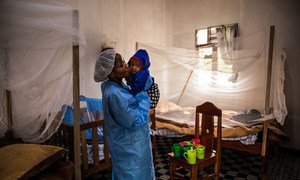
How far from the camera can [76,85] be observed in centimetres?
187

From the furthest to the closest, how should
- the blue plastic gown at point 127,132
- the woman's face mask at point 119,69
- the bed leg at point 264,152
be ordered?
the bed leg at point 264,152, the woman's face mask at point 119,69, the blue plastic gown at point 127,132

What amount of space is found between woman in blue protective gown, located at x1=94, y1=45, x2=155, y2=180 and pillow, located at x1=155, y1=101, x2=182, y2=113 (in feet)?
6.37

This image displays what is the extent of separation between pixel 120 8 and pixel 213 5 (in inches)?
74.7

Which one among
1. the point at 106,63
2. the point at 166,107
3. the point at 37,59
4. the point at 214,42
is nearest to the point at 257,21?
the point at 214,42

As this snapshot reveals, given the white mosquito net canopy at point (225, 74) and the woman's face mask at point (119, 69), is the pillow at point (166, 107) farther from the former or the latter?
the woman's face mask at point (119, 69)

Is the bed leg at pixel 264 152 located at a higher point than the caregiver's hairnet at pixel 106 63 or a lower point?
Result: lower

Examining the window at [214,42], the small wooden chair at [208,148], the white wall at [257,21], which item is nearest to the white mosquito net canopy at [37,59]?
the small wooden chair at [208,148]

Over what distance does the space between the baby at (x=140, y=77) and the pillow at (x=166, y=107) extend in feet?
5.79

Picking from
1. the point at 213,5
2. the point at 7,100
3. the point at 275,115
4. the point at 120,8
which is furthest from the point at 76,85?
the point at 213,5

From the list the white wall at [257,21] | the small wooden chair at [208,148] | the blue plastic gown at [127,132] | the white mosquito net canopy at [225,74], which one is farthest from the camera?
Answer: the white wall at [257,21]

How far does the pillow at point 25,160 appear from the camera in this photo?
1662mm

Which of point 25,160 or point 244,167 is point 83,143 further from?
point 244,167

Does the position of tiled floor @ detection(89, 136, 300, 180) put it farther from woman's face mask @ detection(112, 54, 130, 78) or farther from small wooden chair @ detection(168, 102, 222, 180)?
woman's face mask @ detection(112, 54, 130, 78)

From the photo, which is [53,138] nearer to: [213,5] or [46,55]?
[46,55]
